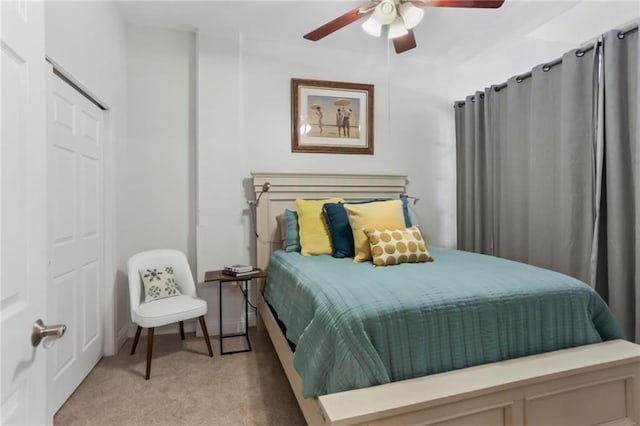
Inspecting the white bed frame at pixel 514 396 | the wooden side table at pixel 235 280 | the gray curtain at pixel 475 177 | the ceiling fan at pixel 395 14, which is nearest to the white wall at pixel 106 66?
the wooden side table at pixel 235 280

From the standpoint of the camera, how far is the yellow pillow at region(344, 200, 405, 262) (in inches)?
90.4

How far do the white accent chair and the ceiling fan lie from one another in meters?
2.02

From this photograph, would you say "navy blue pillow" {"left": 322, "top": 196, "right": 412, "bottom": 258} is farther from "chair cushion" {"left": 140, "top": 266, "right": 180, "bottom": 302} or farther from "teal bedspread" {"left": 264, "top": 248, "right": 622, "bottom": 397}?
"chair cushion" {"left": 140, "top": 266, "right": 180, "bottom": 302}

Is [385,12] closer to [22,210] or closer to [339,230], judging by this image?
[339,230]

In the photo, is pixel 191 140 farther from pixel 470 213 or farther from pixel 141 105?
pixel 470 213

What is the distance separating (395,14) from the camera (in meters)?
2.05

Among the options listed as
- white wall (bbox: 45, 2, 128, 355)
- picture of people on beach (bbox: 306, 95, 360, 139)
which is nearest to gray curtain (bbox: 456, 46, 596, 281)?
picture of people on beach (bbox: 306, 95, 360, 139)

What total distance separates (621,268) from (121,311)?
11.9ft

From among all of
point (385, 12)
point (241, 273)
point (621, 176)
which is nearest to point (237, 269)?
point (241, 273)

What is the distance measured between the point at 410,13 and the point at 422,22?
85cm

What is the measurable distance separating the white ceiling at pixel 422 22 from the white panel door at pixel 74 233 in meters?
1.07

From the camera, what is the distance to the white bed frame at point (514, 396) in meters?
1.15

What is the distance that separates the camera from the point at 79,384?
6.54 feet

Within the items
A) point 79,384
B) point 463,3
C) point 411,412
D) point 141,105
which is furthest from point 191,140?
point 411,412
